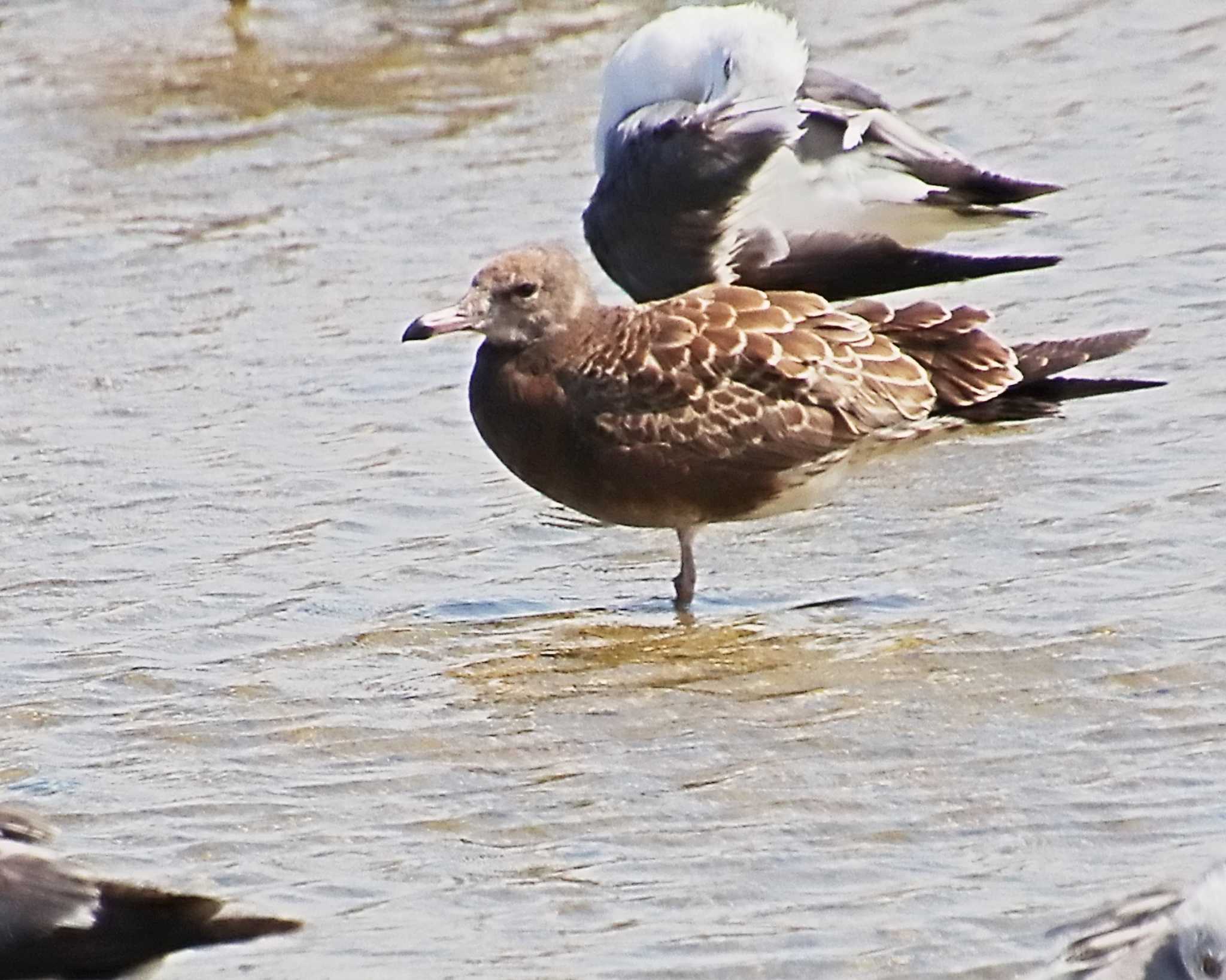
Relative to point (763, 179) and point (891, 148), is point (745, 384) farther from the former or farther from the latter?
point (891, 148)

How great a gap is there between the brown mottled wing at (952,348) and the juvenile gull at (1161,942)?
3.41 meters

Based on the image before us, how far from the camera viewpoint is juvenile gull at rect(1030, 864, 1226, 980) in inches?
142

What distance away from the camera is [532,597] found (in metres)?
7.22

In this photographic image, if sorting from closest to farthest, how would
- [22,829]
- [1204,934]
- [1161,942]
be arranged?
[1204,934] < [1161,942] < [22,829]

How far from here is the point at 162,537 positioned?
758 cm

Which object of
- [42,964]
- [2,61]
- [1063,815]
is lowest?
[2,61]

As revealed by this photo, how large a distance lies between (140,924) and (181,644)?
2.49m

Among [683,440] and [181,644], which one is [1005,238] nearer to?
[683,440]

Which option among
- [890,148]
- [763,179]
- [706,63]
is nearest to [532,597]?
[763,179]

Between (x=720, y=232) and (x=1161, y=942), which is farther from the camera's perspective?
(x=720, y=232)

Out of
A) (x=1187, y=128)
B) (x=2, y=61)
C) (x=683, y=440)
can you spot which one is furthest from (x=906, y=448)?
(x=2, y=61)

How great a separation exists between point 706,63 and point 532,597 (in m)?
2.36

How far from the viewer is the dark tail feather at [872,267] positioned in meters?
8.47

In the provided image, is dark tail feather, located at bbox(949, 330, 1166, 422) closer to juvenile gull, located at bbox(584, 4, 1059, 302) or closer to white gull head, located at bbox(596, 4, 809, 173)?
juvenile gull, located at bbox(584, 4, 1059, 302)
